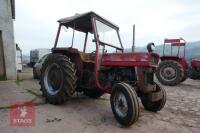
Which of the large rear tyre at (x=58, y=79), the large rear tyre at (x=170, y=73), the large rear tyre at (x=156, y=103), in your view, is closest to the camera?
the large rear tyre at (x=156, y=103)

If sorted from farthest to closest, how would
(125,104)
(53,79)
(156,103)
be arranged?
(53,79)
(156,103)
(125,104)

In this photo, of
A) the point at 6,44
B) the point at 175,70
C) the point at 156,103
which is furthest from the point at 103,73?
the point at 6,44

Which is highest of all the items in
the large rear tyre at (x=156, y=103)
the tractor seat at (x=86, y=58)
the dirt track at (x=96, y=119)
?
the tractor seat at (x=86, y=58)

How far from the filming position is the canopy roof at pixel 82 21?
5106 mm

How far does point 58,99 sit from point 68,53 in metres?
1.31

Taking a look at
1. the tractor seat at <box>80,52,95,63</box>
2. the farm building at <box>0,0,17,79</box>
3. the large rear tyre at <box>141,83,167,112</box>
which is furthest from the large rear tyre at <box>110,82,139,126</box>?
the farm building at <box>0,0,17,79</box>

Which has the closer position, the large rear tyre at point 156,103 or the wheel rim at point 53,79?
the large rear tyre at point 156,103

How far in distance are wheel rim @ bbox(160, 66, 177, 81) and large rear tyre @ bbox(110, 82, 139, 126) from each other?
19.5 ft

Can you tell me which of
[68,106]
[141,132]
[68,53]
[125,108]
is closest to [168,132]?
[141,132]

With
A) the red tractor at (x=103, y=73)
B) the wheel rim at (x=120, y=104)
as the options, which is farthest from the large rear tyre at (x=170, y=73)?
the wheel rim at (x=120, y=104)

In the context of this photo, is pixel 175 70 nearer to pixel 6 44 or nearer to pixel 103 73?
pixel 103 73

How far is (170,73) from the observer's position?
940 centimetres

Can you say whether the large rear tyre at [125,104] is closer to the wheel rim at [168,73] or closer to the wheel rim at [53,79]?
the wheel rim at [53,79]

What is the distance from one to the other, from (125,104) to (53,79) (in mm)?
2351
